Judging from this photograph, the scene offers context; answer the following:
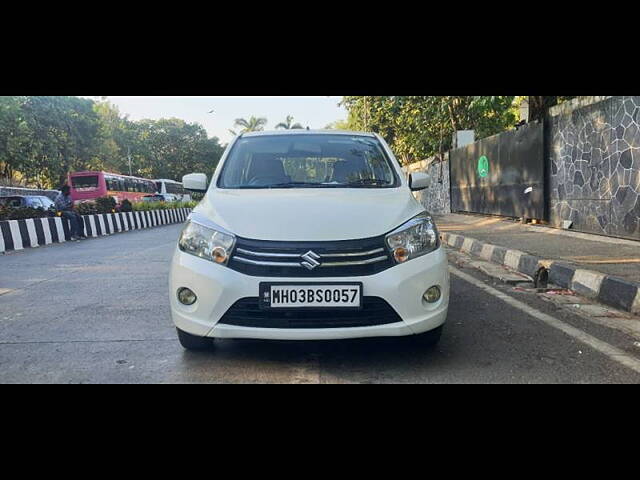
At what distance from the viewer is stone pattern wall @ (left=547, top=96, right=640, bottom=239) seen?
8.00m

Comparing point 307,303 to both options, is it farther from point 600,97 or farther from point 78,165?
point 78,165

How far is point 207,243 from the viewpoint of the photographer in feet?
10.3

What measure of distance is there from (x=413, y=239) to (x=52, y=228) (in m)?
12.7

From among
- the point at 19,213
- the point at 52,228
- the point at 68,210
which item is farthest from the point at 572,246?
the point at 68,210

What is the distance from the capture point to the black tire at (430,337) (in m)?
3.33

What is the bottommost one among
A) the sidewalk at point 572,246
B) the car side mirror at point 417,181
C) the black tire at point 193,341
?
the sidewalk at point 572,246

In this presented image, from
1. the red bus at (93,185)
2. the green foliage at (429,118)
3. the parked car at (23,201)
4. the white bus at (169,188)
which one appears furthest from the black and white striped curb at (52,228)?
the white bus at (169,188)

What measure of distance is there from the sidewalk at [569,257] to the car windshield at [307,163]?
2372 millimetres

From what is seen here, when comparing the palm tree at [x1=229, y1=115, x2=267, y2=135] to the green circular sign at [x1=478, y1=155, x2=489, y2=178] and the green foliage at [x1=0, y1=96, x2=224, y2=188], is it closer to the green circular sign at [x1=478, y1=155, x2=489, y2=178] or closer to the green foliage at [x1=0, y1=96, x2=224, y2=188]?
the green foliage at [x1=0, y1=96, x2=224, y2=188]

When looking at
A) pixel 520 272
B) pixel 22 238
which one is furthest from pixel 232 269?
pixel 22 238

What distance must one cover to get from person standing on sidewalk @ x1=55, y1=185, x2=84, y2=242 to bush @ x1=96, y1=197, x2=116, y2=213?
439 centimetres

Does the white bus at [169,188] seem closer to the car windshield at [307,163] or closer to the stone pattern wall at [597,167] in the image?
the stone pattern wall at [597,167]

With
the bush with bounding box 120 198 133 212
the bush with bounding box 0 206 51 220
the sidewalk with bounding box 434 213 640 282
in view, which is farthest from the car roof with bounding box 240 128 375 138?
the bush with bounding box 120 198 133 212

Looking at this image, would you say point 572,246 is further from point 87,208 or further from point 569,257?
point 87,208
